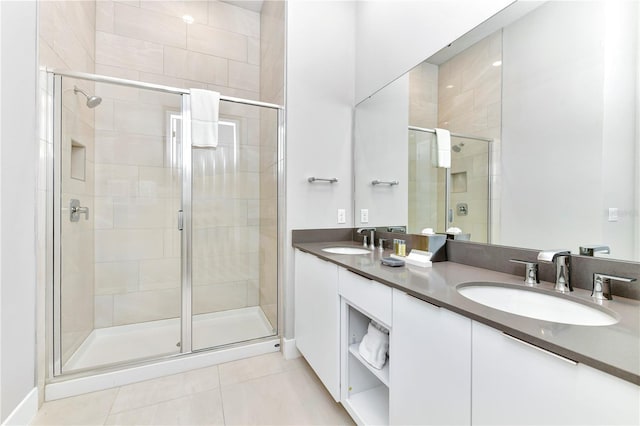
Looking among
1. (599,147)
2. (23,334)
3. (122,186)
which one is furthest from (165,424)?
(599,147)

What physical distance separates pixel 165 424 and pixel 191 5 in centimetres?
343

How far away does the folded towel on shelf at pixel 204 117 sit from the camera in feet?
6.37

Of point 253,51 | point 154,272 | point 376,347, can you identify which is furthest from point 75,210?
point 253,51

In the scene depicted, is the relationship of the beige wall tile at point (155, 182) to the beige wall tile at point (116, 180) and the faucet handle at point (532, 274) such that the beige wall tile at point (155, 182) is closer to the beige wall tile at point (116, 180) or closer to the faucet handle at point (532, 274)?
the beige wall tile at point (116, 180)

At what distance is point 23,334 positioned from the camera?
1.37 meters

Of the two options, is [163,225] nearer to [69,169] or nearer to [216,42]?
[69,169]

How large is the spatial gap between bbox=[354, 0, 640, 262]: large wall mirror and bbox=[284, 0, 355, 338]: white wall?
631 mm

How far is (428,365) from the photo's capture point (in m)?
0.87

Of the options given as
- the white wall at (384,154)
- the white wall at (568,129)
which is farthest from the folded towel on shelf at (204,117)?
the white wall at (568,129)

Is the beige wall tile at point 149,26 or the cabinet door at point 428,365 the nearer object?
the cabinet door at point 428,365

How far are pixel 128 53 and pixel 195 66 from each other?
556 millimetres

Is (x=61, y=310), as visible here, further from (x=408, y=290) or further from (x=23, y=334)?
(x=408, y=290)

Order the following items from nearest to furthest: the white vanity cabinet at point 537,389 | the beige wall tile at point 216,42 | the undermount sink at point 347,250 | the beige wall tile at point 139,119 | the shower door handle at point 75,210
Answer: the white vanity cabinet at point 537,389 → the shower door handle at point 75,210 → the undermount sink at point 347,250 → the beige wall tile at point 139,119 → the beige wall tile at point 216,42

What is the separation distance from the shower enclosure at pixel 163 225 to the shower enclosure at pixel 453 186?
1.01 m
